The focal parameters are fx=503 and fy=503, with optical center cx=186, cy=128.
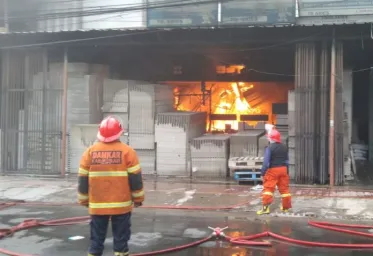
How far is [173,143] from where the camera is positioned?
14.2 metres

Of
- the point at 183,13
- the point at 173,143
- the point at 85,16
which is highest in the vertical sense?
the point at 85,16

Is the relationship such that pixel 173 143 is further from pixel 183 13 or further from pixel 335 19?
pixel 335 19

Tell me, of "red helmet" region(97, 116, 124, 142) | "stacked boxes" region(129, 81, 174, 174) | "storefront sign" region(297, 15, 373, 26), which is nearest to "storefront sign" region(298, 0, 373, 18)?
"storefront sign" region(297, 15, 373, 26)

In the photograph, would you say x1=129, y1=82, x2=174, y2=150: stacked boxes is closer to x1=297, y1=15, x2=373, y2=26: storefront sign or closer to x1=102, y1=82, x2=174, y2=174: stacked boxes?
x1=102, y1=82, x2=174, y2=174: stacked boxes

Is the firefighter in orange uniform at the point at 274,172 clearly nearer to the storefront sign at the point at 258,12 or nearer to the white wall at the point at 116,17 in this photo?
the storefront sign at the point at 258,12

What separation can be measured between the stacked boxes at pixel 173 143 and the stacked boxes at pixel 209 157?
0.22 m

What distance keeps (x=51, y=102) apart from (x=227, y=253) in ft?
30.9

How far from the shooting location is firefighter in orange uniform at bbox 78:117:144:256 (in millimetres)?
5586

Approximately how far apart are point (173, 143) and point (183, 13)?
5016 millimetres

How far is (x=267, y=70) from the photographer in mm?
17453

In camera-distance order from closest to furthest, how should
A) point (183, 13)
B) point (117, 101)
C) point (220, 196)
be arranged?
point (220, 196) < point (117, 101) < point (183, 13)

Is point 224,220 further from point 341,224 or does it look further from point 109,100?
point 109,100

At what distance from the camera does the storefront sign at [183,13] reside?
653 inches

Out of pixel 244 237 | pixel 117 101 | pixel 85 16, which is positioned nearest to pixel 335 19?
pixel 117 101
